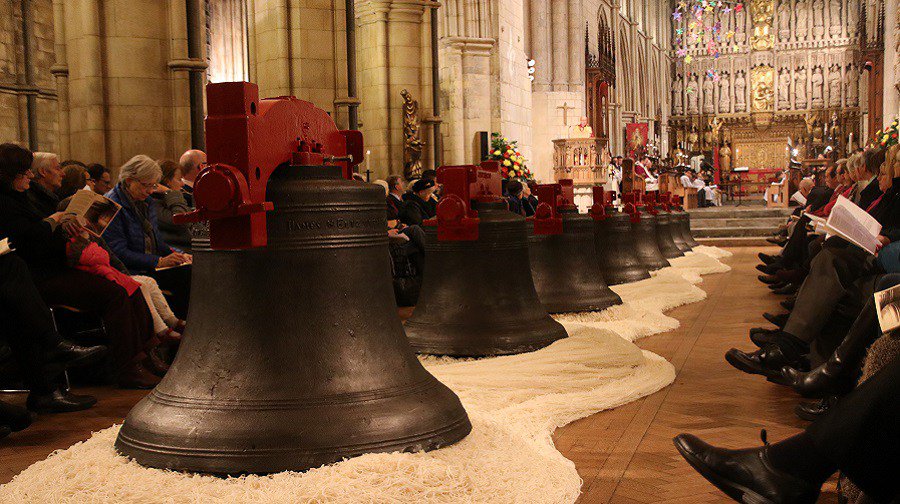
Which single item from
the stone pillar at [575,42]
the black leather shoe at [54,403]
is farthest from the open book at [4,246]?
the stone pillar at [575,42]

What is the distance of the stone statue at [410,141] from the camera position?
14.0 m

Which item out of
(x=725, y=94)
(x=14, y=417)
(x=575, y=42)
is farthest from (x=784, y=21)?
(x=14, y=417)

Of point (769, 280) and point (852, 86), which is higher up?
point (852, 86)

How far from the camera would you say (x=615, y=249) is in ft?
31.2

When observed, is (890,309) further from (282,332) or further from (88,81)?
(88,81)

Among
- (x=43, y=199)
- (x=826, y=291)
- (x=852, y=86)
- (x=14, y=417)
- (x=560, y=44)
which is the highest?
(x=852, y=86)

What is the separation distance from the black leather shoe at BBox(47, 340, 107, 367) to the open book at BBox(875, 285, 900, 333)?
3.59 meters

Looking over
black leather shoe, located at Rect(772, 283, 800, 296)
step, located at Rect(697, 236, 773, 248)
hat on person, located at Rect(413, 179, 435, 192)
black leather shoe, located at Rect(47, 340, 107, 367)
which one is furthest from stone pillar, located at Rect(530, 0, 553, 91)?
black leather shoe, located at Rect(47, 340, 107, 367)

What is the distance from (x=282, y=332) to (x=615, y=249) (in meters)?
6.87

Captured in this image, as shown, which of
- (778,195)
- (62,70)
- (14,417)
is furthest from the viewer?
(778,195)

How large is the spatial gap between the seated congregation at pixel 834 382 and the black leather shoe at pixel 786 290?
132 inches

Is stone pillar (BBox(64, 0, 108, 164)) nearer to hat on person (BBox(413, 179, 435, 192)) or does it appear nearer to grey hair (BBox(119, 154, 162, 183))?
hat on person (BBox(413, 179, 435, 192))

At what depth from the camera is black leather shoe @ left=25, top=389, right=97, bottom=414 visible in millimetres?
4430

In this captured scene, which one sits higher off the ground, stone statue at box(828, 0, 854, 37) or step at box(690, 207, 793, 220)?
stone statue at box(828, 0, 854, 37)
